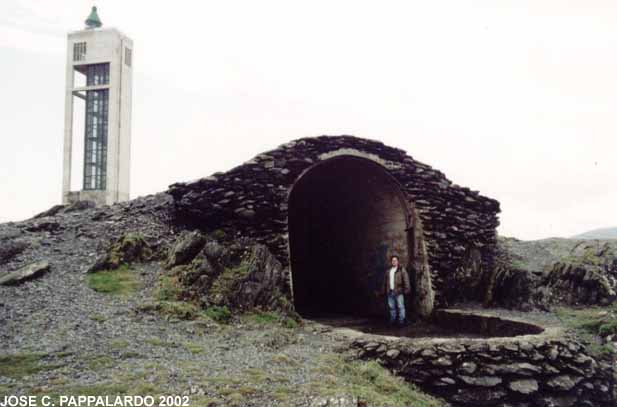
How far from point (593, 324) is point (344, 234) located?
737cm

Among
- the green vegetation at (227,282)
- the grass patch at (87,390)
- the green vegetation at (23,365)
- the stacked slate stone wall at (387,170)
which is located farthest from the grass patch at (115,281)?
the grass patch at (87,390)

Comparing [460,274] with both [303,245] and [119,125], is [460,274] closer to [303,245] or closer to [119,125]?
[303,245]

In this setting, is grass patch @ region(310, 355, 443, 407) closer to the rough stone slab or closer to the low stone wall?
the low stone wall

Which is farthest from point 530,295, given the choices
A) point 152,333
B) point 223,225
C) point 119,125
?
point 119,125

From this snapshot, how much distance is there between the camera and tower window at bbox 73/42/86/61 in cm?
3139

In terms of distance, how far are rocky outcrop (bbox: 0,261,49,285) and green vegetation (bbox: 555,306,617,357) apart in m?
10.7

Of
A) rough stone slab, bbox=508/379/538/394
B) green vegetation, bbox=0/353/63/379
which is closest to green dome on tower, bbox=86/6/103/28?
green vegetation, bbox=0/353/63/379

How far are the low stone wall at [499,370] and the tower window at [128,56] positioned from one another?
28696 mm

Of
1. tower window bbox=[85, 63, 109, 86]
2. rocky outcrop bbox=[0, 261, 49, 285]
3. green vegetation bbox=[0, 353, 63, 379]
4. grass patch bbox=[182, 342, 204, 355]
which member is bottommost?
grass patch bbox=[182, 342, 204, 355]

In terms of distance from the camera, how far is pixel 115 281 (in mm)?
9805

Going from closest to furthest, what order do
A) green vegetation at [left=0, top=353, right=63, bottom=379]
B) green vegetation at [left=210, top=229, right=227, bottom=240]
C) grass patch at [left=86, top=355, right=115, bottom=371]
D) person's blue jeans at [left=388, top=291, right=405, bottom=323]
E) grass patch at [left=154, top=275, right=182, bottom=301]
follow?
green vegetation at [left=0, top=353, right=63, bottom=379] → grass patch at [left=86, top=355, right=115, bottom=371] → grass patch at [left=154, top=275, right=182, bottom=301] → green vegetation at [left=210, top=229, right=227, bottom=240] → person's blue jeans at [left=388, top=291, right=405, bottom=323]

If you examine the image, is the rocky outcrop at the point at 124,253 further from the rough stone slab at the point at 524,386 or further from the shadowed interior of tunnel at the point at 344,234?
the rough stone slab at the point at 524,386

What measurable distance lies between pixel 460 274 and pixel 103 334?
9.10 meters

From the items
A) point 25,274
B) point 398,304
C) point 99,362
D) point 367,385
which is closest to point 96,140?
point 25,274
